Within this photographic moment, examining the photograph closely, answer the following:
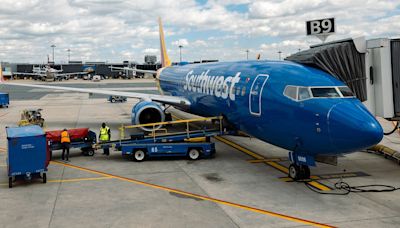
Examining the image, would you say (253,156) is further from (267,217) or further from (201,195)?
(267,217)

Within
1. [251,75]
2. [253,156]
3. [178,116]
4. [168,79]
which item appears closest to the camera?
[251,75]

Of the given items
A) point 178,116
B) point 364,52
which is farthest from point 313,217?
point 178,116

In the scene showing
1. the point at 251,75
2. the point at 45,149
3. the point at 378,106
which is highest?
the point at 251,75

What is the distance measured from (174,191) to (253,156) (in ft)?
21.3

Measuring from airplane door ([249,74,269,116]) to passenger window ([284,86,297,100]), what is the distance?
4.53 ft

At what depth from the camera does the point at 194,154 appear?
59.0 feet

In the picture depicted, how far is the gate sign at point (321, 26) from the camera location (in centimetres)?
1778

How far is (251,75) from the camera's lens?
1616 cm

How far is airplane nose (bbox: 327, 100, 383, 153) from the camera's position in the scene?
1130 centimetres

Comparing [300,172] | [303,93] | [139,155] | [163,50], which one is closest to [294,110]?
[303,93]

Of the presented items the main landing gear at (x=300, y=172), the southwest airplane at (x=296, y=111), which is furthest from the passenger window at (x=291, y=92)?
the main landing gear at (x=300, y=172)

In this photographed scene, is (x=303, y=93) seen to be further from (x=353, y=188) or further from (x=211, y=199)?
(x=211, y=199)

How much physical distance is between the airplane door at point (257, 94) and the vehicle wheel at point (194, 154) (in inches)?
152

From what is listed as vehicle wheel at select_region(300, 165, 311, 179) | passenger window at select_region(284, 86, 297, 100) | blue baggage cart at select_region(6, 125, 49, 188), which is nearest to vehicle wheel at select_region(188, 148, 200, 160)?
vehicle wheel at select_region(300, 165, 311, 179)
